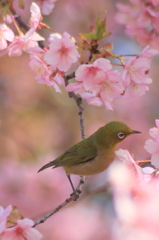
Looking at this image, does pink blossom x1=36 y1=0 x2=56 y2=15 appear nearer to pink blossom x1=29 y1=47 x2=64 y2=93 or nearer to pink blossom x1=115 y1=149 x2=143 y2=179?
pink blossom x1=29 y1=47 x2=64 y2=93

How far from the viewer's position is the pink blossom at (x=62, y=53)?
221 cm

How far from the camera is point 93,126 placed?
5.48 meters

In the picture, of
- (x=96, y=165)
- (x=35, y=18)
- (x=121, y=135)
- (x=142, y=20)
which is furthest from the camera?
(x=96, y=165)

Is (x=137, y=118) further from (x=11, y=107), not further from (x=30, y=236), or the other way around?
(x=30, y=236)

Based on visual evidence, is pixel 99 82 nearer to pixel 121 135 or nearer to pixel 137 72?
pixel 137 72

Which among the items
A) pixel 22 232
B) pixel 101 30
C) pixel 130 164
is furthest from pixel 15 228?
pixel 101 30

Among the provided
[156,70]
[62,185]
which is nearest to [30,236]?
[62,185]

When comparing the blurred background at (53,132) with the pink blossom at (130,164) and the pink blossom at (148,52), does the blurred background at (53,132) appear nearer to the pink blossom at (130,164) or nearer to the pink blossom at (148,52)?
the pink blossom at (130,164)

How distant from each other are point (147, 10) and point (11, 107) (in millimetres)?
3059

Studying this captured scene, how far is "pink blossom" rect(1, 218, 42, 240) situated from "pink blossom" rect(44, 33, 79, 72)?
0.79 m

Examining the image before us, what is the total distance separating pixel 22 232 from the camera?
7.02ft

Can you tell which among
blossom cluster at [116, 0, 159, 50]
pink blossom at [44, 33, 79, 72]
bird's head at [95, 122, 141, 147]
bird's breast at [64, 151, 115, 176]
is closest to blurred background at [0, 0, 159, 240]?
bird's breast at [64, 151, 115, 176]

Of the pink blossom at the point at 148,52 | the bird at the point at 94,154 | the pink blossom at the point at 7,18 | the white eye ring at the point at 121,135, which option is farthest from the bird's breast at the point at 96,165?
the pink blossom at the point at 7,18

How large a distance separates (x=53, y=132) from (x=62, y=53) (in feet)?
10.7
